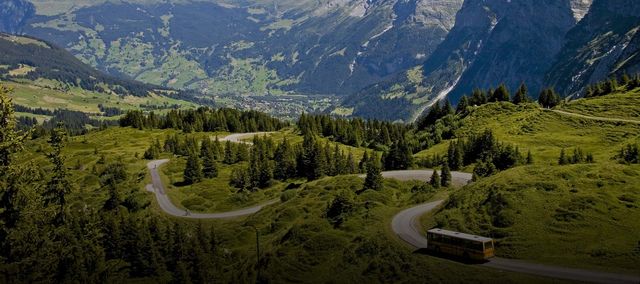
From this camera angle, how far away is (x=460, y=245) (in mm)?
68250

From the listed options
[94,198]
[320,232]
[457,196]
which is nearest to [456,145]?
[457,196]

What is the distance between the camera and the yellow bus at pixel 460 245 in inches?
2586

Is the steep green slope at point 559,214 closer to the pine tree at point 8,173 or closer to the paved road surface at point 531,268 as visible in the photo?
the paved road surface at point 531,268

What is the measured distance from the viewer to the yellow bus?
6569 centimetres

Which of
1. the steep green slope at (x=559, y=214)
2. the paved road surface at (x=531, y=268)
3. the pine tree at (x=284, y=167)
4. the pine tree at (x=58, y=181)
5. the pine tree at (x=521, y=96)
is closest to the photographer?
the paved road surface at (x=531, y=268)

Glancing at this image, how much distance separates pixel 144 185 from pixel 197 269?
99.6m

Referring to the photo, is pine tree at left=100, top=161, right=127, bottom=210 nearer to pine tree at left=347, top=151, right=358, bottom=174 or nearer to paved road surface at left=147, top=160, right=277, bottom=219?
paved road surface at left=147, top=160, right=277, bottom=219

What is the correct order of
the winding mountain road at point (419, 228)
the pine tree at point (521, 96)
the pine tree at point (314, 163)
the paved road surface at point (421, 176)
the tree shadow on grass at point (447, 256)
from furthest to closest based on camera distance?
the pine tree at point (521, 96)
the pine tree at point (314, 163)
the paved road surface at point (421, 176)
the tree shadow on grass at point (447, 256)
the winding mountain road at point (419, 228)

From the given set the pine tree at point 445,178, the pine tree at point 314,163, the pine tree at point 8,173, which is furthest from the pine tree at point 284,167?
the pine tree at point 8,173

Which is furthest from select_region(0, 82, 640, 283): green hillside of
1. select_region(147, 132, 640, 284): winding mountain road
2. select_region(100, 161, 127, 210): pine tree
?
select_region(100, 161, 127, 210): pine tree

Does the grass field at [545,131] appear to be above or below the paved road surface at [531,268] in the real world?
above

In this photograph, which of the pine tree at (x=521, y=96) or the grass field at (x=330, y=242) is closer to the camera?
the grass field at (x=330, y=242)

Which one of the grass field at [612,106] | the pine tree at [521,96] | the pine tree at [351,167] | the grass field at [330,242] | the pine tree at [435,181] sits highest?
the pine tree at [521,96]

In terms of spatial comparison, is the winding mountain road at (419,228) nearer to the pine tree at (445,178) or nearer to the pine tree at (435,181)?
the pine tree at (445,178)
